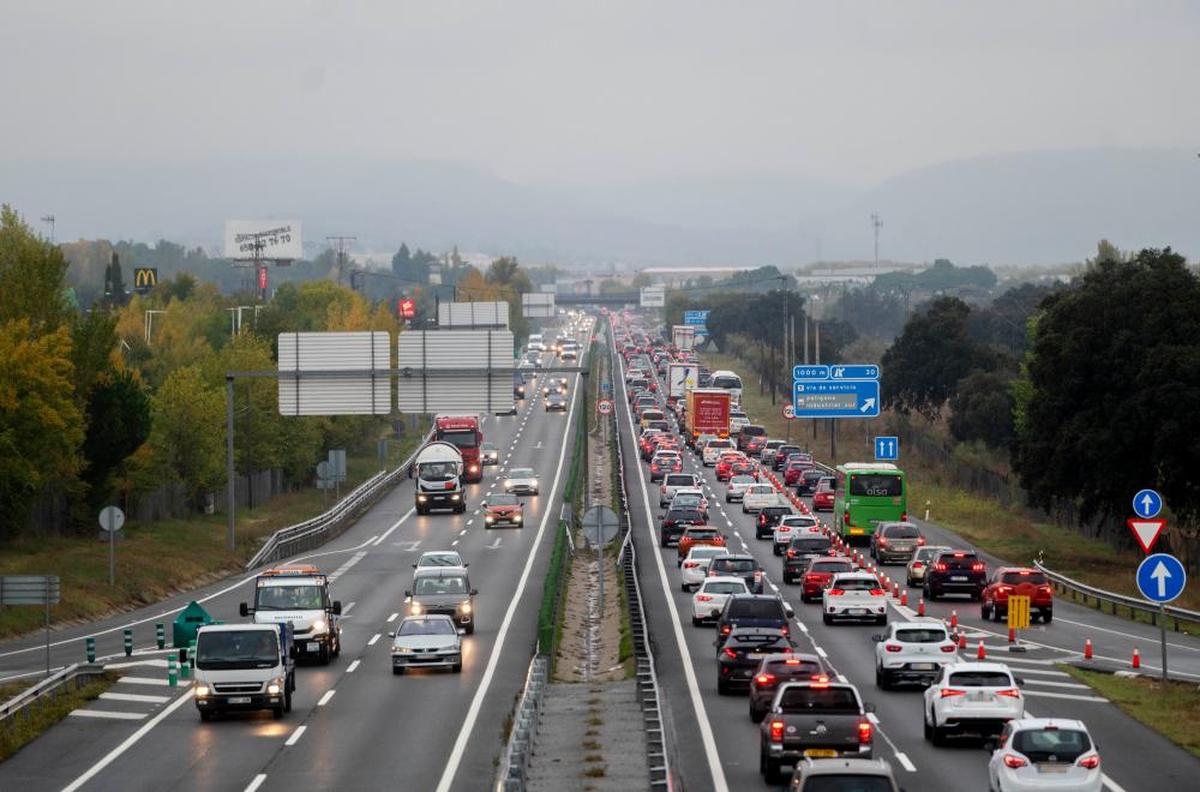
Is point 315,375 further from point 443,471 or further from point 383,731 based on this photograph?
point 383,731

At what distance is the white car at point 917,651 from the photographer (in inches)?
1372

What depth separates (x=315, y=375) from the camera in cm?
6806

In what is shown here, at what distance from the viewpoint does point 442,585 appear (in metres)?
47.2

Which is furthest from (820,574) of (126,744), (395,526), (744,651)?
(395,526)

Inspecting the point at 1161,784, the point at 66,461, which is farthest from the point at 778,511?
the point at 1161,784

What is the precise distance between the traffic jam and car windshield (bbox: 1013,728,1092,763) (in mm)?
17

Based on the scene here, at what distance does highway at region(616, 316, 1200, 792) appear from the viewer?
26.4 metres

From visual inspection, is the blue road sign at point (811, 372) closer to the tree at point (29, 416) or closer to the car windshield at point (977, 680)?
the tree at point (29, 416)

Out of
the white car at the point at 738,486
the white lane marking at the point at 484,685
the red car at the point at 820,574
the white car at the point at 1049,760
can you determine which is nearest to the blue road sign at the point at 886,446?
the white car at the point at 738,486

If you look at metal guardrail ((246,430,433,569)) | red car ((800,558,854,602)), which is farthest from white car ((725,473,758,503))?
red car ((800,558,854,602))

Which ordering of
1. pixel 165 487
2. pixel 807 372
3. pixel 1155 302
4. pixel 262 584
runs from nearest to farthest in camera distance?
pixel 262 584, pixel 1155 302, pixel 165 487, pixel 807 372

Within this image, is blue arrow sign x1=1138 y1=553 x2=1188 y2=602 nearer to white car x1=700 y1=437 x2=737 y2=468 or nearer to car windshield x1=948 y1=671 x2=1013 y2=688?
car windshield x1=948 y1=671 x2=1013 y2=688

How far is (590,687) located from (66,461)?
38.8m

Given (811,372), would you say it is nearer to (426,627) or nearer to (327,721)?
(426,627)
